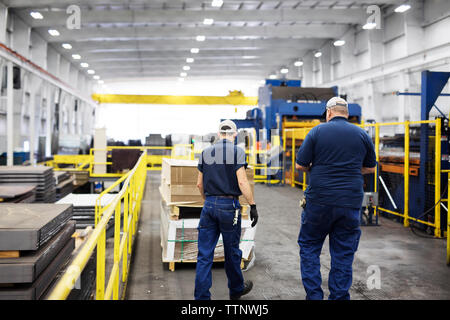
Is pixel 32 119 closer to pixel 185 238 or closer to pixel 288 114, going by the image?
pixel 288 114

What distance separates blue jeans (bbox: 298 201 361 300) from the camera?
3320mm

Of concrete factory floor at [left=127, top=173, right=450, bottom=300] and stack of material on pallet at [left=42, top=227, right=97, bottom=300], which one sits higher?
stack of material on pallet at [left=42, top=227, right=97, bottom=300]

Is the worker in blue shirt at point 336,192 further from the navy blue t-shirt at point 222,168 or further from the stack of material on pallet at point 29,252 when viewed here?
the stack of material on pallet at point 29,252

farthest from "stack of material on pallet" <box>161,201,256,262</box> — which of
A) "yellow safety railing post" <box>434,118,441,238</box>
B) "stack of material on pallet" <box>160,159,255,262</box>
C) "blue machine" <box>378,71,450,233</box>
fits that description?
"blue machine" <box>378,71,450,233</box>

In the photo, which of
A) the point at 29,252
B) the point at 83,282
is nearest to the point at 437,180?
the point at 83,282

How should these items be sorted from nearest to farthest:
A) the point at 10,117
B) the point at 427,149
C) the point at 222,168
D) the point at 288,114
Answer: the point at 222,168
the point at 427,149
the point at 10,117
the point at 288,114

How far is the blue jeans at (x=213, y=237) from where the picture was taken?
360 centimetres

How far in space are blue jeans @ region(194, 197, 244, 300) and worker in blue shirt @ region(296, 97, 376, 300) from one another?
68 cm

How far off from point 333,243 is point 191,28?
15129mm

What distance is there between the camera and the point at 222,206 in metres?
3.66

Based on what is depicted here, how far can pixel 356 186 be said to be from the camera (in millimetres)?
3346

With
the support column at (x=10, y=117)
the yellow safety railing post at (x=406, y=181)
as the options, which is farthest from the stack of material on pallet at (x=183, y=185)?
the support column at (x=10, y=117)

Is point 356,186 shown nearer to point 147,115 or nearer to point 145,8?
point 145,8

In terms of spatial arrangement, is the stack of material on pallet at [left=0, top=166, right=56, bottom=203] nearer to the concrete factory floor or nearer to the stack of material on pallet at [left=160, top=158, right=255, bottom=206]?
the concrete factory floor
